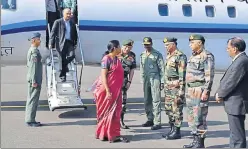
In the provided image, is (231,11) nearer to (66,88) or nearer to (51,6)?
(51,6)

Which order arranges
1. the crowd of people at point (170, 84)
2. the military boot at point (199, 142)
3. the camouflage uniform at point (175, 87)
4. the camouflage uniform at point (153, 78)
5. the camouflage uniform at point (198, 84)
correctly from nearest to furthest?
the crowd of people at point (170, 84) → the camouflage uniform at point (198, 84) → the military boot at point (199, 142) → the camouflage uniform at point (175, 87) → the camouflage uniform at point (153, 78)

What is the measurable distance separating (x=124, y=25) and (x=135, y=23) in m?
0.29

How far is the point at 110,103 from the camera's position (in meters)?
9.06

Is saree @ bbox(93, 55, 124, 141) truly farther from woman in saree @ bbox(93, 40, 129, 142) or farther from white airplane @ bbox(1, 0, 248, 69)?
white airplane @ bbox(1, 0, 248, 69)

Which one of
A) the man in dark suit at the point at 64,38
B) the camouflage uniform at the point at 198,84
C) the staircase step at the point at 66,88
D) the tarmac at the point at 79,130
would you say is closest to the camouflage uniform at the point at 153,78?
the tarmac at the point at 79,130

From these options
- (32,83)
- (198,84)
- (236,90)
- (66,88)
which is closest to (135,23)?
(66,88)

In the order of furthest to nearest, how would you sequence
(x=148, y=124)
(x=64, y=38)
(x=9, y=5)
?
(x=9, y=5)
(x=64, y=38)
(x=148, y=124)

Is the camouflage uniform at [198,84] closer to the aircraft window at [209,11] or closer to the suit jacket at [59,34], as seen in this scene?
the suit jacket at [59,34]

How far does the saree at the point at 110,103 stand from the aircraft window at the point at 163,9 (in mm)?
4262

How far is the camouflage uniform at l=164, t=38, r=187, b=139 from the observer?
916 centimetres

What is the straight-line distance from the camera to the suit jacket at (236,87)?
7409 mm

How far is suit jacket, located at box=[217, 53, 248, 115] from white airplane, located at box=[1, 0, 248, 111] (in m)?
4.51

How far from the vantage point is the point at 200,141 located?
8.51 m

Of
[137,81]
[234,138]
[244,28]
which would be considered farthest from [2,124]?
[137,81]
